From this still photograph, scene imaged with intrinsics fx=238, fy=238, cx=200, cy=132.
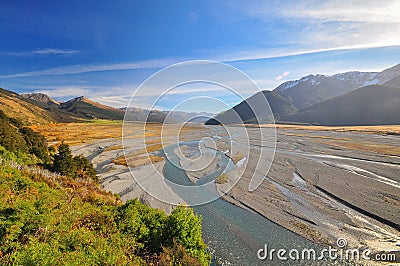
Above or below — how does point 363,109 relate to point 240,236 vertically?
above

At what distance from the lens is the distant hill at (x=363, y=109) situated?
138750 mm

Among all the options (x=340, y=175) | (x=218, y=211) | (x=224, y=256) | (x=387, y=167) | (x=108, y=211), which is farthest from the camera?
(x=387, y=167)

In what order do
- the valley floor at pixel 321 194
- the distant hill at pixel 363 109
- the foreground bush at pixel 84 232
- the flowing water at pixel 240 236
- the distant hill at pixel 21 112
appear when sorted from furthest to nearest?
the distant hill at pixel 363 109 < the distant hill at pixel 21 112 < the valley floor at pixel 321 194 < the flowing water at pixel 240 236 < the foreground bush at pixel 84 232

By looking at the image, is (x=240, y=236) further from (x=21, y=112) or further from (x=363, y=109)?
(x=363, y=109)

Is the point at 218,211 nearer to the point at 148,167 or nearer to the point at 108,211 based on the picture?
the point at 108,211

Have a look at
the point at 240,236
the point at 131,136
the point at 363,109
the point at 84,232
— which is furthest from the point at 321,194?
the point at 363,109

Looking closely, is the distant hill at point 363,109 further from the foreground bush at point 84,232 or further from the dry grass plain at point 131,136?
the foreground bush at point 84,232

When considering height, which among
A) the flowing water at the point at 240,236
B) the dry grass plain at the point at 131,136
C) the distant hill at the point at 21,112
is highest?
the distant hill at the point at 21,112

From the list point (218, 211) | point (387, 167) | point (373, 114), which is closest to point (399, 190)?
point (387, 167)

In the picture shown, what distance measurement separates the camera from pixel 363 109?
15350 cm

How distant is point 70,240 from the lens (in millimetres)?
7898

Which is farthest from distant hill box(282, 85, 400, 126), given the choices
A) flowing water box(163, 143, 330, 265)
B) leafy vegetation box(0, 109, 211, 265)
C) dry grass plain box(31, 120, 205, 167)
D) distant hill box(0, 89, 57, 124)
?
distant hill box(0, 89, 57, 124)

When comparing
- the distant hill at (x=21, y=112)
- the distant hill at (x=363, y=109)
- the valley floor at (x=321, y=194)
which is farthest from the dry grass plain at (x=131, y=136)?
the distant hill at (x=363, y=109)

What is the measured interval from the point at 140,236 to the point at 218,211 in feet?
32.1
